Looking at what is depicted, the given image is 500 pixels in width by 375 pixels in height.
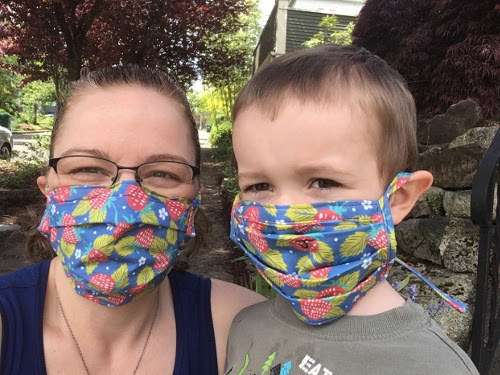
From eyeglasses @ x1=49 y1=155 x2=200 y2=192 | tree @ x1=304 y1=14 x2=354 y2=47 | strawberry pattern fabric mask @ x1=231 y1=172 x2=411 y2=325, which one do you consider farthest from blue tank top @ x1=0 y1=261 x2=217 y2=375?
tree @ x1=304 y1=14 x2=354 y2=47

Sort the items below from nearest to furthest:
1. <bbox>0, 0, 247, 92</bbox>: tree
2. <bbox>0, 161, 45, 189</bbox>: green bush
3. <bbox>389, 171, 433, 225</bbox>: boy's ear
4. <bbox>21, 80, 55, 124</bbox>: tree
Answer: <bbox>389, 171, 433, 225</bbox>: boy's ear
<bbox>0, 0, 247, 92</bbox>: tree
<bbox>0, 161, 45, 189</bbox>: green bush
<bbox>21, 80, 55, 124</bbox>: tree

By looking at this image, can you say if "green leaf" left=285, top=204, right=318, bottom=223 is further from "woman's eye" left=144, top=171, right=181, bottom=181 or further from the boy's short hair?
"woman's eye" left=144, top=171, right=181, bottom=181

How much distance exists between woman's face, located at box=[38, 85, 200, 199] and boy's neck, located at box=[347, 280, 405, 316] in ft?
2.32

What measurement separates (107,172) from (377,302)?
936mm

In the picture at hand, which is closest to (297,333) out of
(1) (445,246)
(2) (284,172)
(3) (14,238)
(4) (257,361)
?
(4) (257,361)

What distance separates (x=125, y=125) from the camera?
1471 millimetres

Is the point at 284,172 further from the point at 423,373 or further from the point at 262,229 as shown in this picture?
the point at 423,373

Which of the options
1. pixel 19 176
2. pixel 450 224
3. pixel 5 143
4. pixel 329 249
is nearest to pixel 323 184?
pixel 329 249

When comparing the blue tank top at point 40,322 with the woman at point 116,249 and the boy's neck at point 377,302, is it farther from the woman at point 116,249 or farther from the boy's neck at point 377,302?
the boy's neck at point 377,302

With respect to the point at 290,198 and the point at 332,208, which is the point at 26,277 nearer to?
the point at 290,198

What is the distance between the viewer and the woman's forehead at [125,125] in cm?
147

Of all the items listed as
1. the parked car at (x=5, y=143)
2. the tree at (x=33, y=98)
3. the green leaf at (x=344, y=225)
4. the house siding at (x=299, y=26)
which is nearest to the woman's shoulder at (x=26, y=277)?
the green leaf at (x=344, y=225)

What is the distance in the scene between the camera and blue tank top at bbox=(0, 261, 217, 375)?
1397mm

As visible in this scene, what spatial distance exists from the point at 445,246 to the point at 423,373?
2.49 meters
